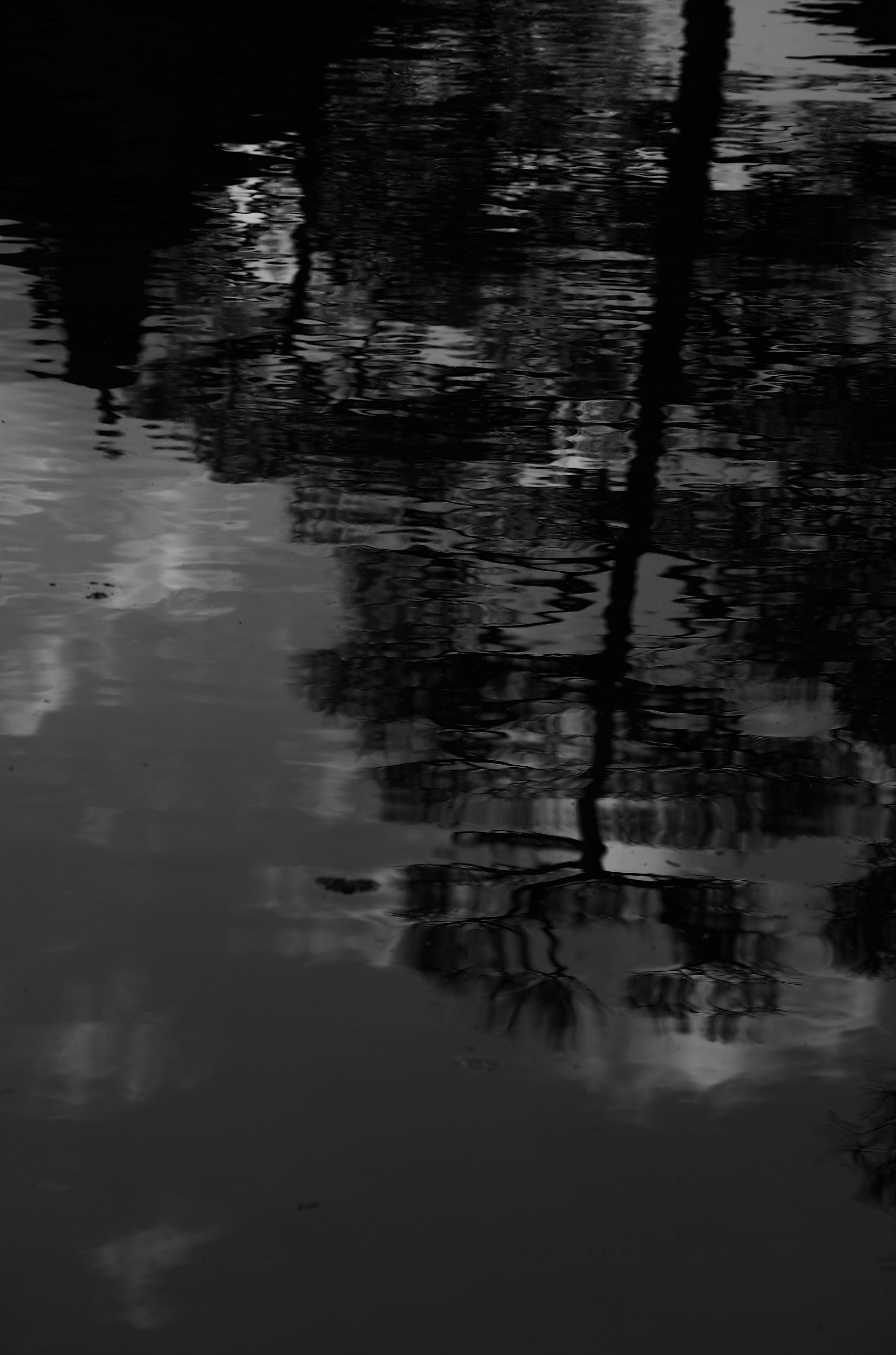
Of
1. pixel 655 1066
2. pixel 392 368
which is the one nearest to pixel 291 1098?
pixel 655 1066

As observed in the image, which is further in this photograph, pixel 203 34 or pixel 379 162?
pixel 203 34

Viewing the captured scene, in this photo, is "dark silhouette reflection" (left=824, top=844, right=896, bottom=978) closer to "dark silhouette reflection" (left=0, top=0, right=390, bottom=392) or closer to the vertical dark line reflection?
the vertical dark line reflection

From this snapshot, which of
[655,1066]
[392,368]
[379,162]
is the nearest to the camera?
A: [655,1066]

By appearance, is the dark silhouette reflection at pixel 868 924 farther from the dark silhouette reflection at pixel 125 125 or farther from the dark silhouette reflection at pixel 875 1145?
the dark silhouette reflection at pixel 125 125

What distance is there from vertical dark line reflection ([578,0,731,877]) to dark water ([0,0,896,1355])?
0.04 meters

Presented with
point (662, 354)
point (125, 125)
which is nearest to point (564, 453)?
point (662, 354)

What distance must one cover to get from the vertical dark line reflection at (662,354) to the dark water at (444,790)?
0.04 m

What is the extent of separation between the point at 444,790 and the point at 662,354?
545 cm

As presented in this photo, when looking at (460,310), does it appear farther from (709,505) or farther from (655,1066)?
(655,1066)

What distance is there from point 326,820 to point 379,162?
11.1 m

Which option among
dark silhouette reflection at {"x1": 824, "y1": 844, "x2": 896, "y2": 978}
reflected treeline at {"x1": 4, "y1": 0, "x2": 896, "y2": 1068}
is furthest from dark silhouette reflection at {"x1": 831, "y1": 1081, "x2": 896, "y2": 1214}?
dark silhouette reflection at {"x1": 824, "y1": 844, "x2": 896, "y2": 978}

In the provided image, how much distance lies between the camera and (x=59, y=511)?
25.4 feet

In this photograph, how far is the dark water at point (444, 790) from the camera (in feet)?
12.6

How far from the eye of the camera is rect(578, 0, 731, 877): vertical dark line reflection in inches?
241
